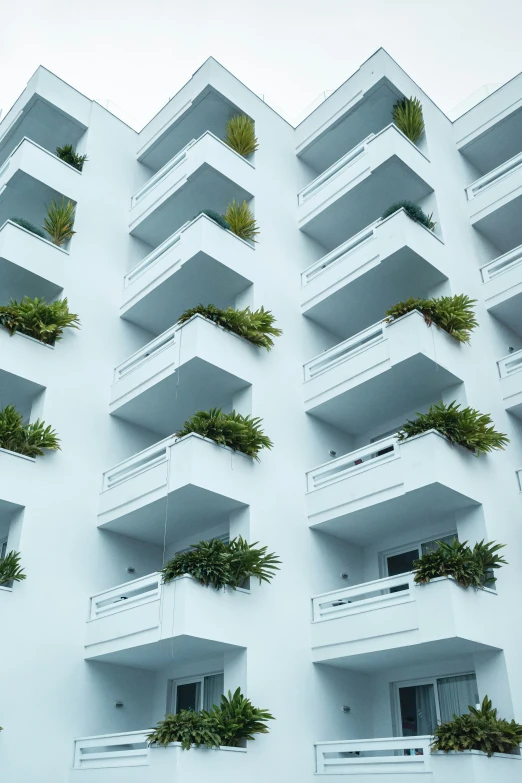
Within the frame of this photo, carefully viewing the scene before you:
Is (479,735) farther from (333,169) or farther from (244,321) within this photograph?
(333,169)

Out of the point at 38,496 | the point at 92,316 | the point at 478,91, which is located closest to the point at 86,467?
the point at 38,496

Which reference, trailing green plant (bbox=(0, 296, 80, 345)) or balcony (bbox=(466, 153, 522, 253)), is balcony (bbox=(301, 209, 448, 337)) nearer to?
balcony (bbox=(466, 153, 522, 253))

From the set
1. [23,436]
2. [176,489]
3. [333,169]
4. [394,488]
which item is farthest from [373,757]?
[333,169]

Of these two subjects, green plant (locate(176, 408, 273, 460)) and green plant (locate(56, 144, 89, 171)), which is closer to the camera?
green plant (locate(176, 408, 273, 460))

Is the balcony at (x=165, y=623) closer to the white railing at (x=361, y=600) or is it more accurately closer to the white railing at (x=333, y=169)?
the white railing at (x=361, y=600)

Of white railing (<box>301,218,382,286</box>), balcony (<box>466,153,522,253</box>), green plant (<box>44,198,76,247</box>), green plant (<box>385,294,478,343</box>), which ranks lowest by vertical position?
green plant (<box>385,294,478,343</box>)

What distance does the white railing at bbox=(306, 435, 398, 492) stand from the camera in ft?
49.8

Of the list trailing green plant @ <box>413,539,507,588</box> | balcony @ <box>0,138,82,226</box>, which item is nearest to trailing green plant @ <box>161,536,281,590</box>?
trailing green plant @ <box>413,539,507,588</box>

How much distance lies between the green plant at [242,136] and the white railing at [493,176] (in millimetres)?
6353

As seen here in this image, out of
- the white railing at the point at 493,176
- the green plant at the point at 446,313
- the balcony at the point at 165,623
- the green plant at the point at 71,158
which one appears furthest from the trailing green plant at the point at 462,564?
the green plant at the point at 71,158

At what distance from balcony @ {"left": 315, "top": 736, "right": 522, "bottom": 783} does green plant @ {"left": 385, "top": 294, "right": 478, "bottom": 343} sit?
8.46 metres

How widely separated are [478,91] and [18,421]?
1603 cm

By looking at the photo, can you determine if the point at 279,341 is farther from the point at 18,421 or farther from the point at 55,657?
the point at 55,657

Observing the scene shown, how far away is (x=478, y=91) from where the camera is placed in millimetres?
20828
